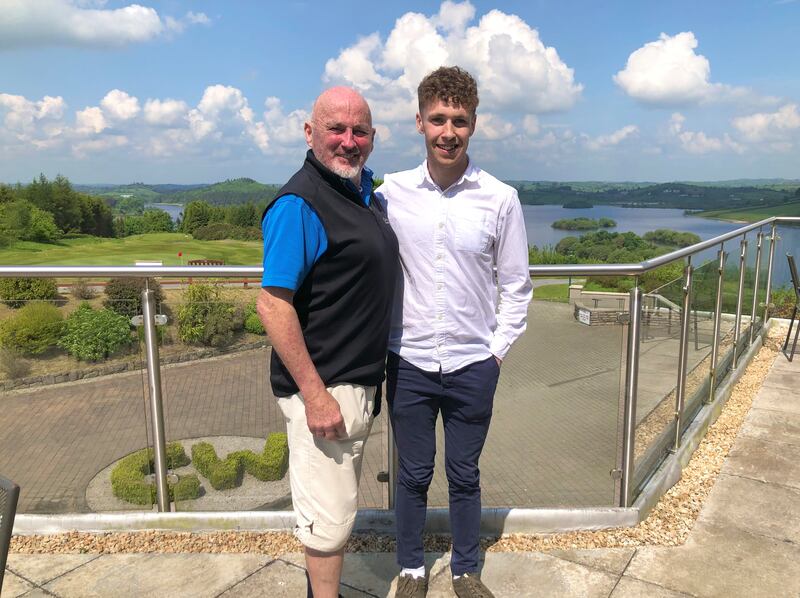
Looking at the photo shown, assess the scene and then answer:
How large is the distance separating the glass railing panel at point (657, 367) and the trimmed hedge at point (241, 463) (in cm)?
178

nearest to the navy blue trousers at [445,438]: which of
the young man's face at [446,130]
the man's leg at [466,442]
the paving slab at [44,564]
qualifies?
the man's leg at [466,442]

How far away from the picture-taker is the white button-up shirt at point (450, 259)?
219 centimetres

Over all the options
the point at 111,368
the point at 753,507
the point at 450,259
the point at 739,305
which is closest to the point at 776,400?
the point at 739,305

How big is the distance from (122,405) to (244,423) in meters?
0.56

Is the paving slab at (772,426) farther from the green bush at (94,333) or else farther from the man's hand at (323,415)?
the green bush at (94,333)

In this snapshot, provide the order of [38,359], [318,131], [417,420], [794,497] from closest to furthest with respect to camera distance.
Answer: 1. [318,131]
2. [417,420]
3. [38,359]
4. [794,497]

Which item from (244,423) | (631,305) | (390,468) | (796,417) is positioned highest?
(631,305)

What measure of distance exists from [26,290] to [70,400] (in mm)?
523

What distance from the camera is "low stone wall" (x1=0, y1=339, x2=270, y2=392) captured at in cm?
274

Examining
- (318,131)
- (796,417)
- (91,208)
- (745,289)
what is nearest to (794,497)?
(796,417)

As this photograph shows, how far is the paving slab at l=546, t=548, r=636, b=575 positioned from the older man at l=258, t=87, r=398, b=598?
1167mm

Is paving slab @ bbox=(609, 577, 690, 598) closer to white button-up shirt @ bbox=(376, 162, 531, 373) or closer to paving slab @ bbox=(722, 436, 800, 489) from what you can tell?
white button-up shirt @ bbox=(376, 162, 531, 373)

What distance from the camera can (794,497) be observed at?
3428 mm

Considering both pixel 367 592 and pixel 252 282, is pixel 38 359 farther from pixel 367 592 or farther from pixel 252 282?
pixel 367 592
